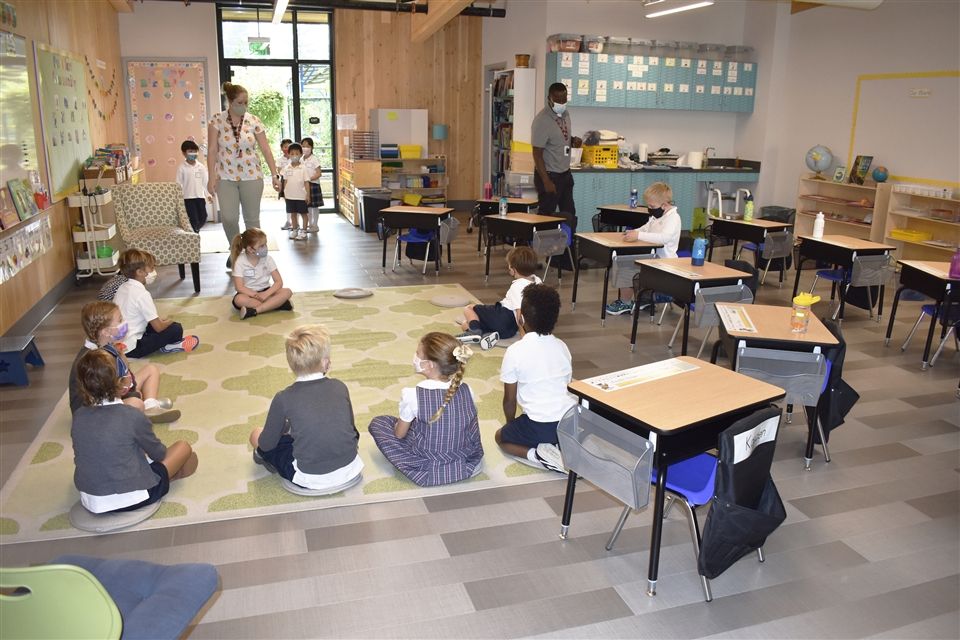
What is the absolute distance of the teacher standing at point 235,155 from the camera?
757 centimetres

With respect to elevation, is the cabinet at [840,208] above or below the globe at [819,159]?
below

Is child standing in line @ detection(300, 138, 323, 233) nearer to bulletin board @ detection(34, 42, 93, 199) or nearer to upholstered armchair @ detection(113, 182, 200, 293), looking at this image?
upholstered armchair @ detection(113, 182, 200, 293)

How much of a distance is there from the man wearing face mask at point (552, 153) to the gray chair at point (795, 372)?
186 inches

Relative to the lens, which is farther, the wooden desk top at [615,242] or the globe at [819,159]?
the globe at [819,159]

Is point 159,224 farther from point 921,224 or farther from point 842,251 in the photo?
point 921,224

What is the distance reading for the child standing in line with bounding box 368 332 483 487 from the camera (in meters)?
3.46

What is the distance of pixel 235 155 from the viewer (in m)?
7.67

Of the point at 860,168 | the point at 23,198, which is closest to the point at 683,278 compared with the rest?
the point at 23,198

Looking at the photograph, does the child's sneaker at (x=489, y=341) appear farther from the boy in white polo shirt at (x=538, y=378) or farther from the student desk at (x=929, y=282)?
the student desk at (x=929, y=282)

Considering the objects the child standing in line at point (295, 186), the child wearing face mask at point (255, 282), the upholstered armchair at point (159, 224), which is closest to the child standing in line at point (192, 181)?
the child standing in line at point (295, 186)

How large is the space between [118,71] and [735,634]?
12005 mm

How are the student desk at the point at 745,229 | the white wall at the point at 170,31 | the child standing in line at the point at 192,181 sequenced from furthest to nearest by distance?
the white wall at the point at 170,31 < the child standing in line at the point at 192,181 < the student desk at the point at 745,229

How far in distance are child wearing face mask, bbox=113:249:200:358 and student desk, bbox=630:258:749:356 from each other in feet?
11.8

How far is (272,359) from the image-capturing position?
557 cm
